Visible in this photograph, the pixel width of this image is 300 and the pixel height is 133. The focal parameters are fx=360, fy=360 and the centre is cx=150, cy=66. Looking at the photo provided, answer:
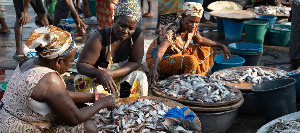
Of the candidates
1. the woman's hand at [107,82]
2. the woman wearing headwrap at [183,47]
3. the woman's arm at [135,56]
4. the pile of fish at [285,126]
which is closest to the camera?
the pile of fish at [285,126]

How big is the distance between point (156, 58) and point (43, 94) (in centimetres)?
197

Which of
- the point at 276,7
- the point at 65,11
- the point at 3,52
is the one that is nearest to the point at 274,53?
the point at 276,7

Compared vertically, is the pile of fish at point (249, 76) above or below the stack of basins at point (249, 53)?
above

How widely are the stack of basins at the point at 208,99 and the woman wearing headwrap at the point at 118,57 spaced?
302 mm

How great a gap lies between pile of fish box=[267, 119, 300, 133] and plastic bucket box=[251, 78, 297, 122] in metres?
0.56

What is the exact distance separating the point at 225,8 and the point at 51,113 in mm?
7325

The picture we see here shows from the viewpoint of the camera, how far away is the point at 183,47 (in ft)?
15.5

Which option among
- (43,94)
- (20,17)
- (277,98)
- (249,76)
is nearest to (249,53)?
(249,76)

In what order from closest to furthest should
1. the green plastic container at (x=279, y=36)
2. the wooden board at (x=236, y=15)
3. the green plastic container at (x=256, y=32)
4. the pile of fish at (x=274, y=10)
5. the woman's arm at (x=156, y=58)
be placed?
the woman's arm at (x=156, y=58) → the green plastic container at (x=256, y=32) → the green plastic container at (x=279, y=36) → the wooden board at (x=236, y=15) → the pile of fish at (x=274, y=10)

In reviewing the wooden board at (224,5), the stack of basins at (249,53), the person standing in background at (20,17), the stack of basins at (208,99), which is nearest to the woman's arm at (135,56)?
the stack of basins at (208,99)

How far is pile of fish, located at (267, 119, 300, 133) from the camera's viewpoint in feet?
10.2

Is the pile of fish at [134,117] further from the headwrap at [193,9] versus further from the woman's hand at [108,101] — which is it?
the headwrap at [193,9]

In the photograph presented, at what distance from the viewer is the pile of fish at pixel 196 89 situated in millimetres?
3609

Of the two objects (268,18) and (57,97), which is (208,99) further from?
(268,18)
